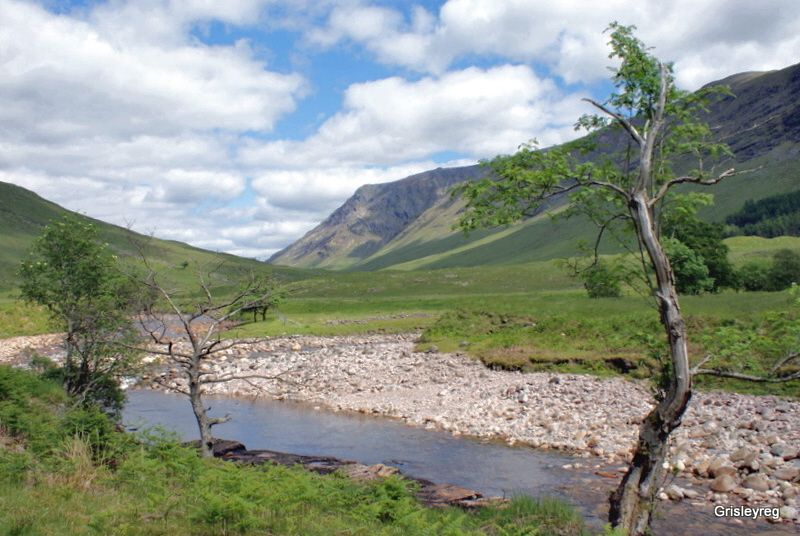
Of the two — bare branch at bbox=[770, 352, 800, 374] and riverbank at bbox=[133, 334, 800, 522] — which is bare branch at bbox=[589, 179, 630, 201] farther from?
riverbank at bbox=[133, 334, 800, 522]

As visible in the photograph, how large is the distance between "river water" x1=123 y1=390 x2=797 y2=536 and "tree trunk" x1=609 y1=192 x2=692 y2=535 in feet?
15.4

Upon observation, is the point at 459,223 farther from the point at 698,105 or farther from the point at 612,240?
the point at 698,105

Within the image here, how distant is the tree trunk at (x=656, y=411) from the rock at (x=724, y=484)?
8.52 m

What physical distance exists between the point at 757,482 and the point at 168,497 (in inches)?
614

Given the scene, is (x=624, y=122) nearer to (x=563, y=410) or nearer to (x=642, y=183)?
(x=642, y=183)

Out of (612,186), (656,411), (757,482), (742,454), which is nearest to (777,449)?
(742,454)

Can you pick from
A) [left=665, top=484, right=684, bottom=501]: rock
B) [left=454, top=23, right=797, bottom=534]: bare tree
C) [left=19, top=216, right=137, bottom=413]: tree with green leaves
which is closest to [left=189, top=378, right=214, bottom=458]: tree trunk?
[left=19, top=216, right=137, bottom=413]: tree with green leaves

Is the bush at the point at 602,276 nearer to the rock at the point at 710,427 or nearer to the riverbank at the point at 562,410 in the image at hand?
the riverbank at the point at 562,410

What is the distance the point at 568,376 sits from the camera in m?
34.3

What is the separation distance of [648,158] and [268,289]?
508 inches

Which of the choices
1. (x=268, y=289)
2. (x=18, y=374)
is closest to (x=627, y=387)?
(x=268, y=289)

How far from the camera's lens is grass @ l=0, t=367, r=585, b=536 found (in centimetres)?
920

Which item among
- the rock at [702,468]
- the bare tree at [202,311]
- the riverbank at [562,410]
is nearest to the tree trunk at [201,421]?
the bare tree at [202,311]

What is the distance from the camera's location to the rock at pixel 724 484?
17.3m
